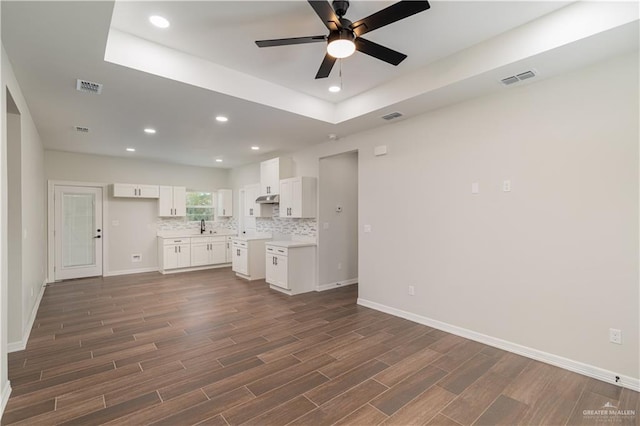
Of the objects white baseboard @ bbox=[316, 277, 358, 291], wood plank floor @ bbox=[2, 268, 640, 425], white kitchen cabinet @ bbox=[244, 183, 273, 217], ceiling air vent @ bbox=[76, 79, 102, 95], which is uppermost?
ceiling air vent @ bbox=[76, 79, 102, 95]

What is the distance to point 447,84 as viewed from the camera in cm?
315

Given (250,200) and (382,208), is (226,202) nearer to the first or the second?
(250,200)

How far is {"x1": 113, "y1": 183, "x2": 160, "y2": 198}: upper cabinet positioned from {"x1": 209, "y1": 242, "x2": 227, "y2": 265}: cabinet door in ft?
6.19

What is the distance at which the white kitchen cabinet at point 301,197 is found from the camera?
221 inches

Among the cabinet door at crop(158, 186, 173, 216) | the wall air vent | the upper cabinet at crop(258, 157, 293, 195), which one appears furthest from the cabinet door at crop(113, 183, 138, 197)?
the wall air vent

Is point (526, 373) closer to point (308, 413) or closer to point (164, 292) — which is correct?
point (308, 413)

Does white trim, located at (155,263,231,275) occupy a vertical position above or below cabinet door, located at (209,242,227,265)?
below

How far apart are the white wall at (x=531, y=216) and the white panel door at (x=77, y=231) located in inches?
259

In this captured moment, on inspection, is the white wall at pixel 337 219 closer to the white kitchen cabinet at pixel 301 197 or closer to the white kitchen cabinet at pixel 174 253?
the white kitchen cabinet at pixel 301 197

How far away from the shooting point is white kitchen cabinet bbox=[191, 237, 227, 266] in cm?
762

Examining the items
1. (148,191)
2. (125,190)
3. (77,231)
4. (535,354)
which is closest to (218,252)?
(148,191)

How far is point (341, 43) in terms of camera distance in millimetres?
2301

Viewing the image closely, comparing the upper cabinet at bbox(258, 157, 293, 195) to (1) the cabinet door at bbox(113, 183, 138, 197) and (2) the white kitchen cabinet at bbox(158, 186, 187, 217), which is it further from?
(1) the cabinet door at bbox(113, 183, 138, 197)

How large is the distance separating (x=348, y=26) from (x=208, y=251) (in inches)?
269
